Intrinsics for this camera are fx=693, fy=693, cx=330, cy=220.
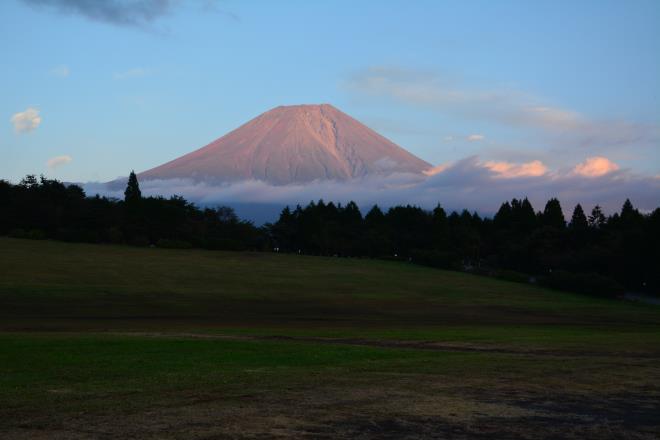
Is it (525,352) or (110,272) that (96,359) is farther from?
(110,272)

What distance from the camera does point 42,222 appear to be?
104438mm

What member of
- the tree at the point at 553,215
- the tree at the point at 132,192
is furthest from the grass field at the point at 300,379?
the tree at the point at 553,215

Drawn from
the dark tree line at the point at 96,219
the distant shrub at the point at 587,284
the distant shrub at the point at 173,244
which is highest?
the dark tree line at the point at 96,219

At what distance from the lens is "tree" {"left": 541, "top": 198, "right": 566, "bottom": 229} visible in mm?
129875

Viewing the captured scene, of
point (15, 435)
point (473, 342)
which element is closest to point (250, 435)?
point (15, 435)

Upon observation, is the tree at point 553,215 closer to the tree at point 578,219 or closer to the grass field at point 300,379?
the tree at point 578,219

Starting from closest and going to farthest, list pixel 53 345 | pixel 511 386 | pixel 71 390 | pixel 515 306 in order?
1. pixel 71 390
2. pixel 511 386
3. pixel 53 345
4. pixel 515 306

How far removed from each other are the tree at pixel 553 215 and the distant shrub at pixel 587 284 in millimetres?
46125

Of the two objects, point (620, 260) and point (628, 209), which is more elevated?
point (628, 209)

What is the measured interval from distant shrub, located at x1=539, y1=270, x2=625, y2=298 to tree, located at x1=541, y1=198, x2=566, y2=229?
46125 millimetres

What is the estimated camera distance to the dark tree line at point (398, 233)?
3846 inches

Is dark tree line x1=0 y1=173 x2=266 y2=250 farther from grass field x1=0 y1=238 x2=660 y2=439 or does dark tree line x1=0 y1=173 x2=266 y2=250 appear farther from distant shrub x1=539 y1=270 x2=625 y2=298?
grass field x1=0 y1=238 x2=660 y2=439

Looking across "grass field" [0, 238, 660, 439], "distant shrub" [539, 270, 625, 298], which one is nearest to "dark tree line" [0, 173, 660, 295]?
"distant shrub" [539, 270, 625, 298]

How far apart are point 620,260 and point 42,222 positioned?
85.1m
